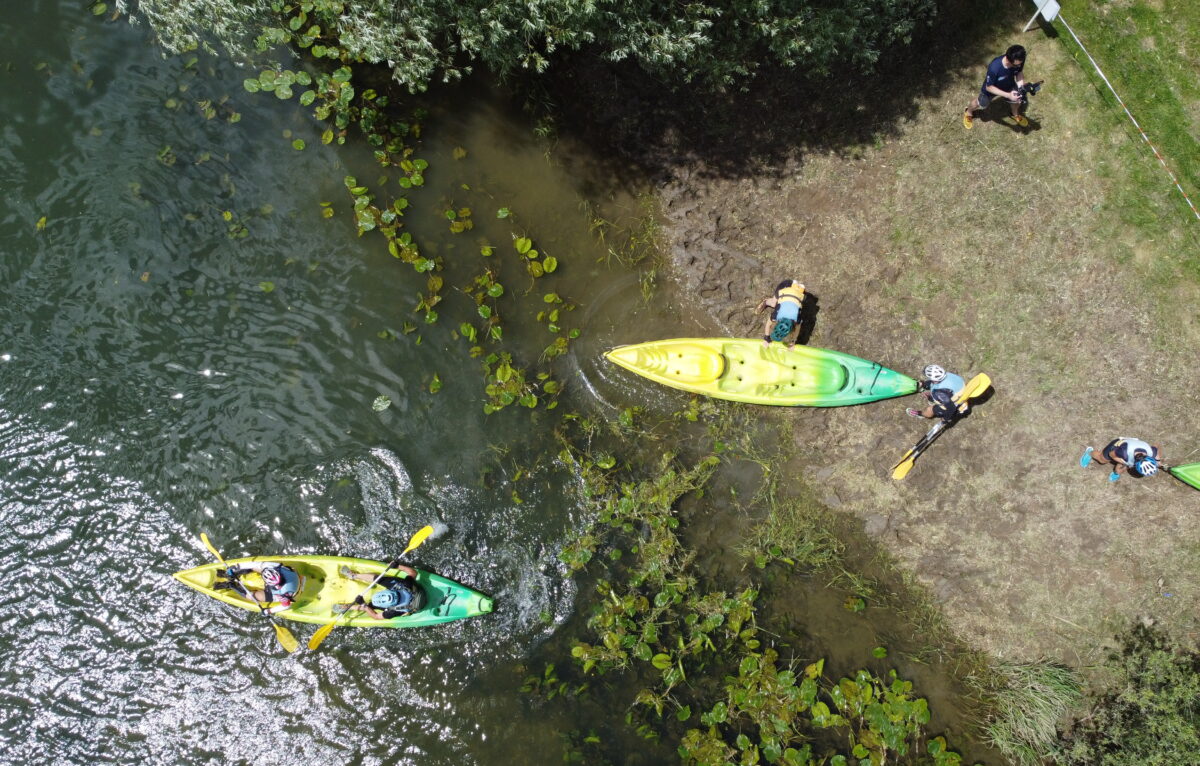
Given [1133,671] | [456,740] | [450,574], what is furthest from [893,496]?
[456,740]

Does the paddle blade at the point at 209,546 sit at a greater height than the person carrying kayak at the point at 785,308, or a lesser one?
lesser

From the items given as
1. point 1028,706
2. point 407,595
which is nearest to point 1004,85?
point 1028,706

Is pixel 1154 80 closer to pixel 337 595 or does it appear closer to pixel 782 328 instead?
pixel 782 328

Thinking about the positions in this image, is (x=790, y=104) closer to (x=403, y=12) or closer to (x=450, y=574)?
(x=403, y=12)

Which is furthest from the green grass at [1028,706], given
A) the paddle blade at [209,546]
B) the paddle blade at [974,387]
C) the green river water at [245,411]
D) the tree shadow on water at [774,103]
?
the paddle blade at [209,546]

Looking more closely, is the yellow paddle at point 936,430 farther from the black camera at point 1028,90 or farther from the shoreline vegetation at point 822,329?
the black camera at point 1028,90

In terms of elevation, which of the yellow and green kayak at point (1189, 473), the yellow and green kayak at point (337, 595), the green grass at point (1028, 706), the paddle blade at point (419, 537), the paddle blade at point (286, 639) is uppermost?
the yellow and green kayak at point (1189, 473)

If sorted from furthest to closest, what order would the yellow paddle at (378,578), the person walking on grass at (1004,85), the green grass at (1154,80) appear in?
1. the green grass at (1154,80)
2. the yellow paddle at (378,578)
3. the person walking on grass at (1004,85)
